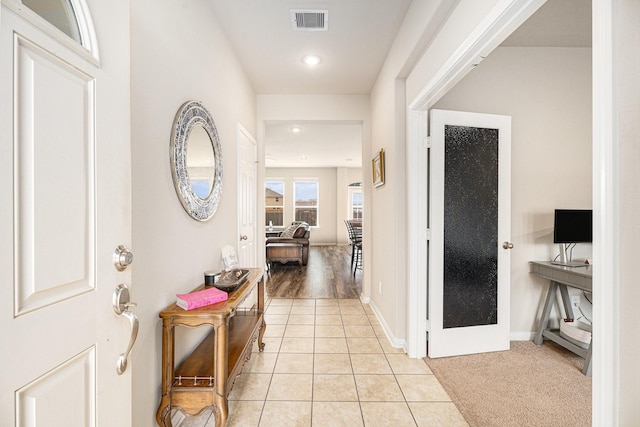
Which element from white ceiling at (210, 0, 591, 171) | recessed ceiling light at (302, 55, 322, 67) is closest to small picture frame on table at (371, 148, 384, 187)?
white ceiling at (210, 0, 591, 171)

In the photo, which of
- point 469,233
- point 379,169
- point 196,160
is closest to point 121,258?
point 196,160

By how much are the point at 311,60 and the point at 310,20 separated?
645 millimetres

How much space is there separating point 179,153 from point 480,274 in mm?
2529

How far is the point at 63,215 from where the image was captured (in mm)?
688

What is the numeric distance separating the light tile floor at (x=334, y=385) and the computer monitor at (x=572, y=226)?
164 centimetres

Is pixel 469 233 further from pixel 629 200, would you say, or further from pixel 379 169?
pixel 629 200

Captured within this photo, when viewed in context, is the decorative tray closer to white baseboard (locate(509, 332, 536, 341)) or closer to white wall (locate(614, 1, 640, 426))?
white wall (locate(614, 1, 640, 426))

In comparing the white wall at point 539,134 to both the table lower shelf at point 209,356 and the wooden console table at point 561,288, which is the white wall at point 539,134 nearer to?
the wooden console table at point 561,288

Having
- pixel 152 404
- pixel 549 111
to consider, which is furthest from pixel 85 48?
pixel 549 111

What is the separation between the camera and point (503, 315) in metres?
2.54

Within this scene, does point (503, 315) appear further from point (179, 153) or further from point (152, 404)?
point (179, 153)

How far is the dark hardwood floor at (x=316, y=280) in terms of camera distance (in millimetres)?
4387

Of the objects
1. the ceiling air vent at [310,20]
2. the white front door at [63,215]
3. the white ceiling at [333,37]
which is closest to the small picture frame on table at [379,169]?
the white ceiling at [333,37]

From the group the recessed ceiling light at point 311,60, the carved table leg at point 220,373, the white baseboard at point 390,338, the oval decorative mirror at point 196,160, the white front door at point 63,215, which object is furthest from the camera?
the recessed ceiling light at point 311,60
